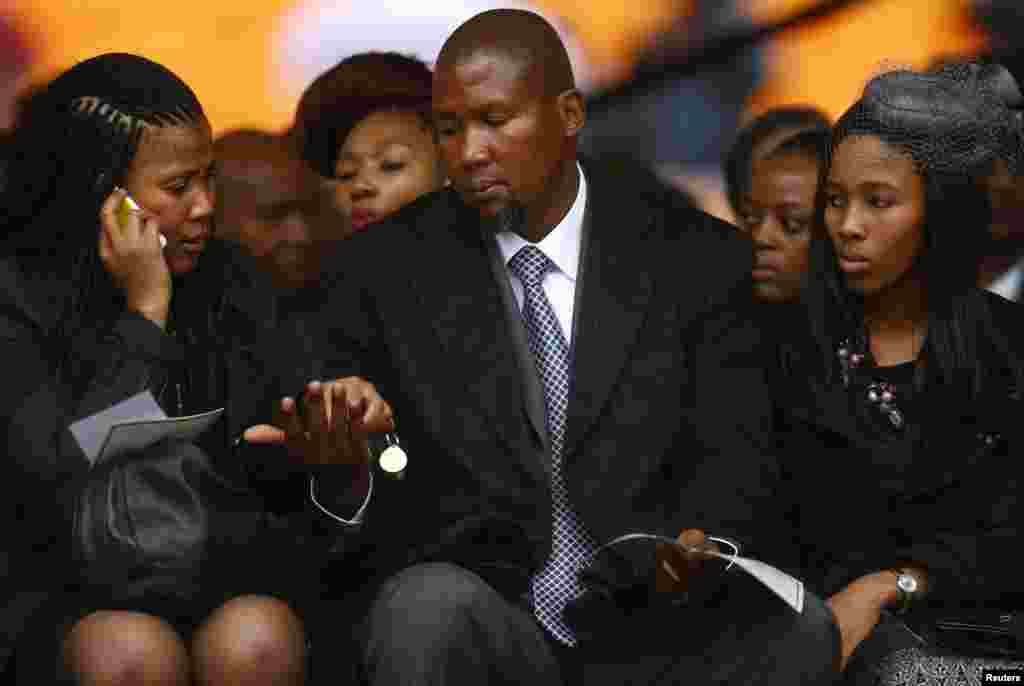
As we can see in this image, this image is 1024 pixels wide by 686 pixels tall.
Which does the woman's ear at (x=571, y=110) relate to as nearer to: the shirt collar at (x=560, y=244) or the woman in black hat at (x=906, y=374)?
the shirt collar at (x=560, y=244)

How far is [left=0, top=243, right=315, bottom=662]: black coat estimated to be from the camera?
11.2 ft

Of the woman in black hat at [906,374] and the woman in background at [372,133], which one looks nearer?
the woman in black hat at [906,374]

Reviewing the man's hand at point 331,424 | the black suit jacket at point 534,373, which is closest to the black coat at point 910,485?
the black suit jacket at point 534,373

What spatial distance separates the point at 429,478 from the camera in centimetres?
362

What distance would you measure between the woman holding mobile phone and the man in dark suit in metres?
0.18

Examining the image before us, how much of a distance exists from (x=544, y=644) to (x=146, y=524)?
703 millimetres

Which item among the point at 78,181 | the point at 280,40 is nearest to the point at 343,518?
the point at 78,181

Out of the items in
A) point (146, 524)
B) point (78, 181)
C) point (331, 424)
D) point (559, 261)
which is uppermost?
point (78, 181)

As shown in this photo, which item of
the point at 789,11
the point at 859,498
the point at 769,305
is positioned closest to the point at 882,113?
the point at 769,305

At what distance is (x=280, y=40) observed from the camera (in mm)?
4758

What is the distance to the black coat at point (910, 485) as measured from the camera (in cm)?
369

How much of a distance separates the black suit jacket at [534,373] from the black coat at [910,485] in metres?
0.13

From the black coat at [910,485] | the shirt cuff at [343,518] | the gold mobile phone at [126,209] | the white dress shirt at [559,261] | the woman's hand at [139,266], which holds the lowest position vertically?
the black coat at [910,485]

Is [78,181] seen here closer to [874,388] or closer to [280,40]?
[280,40]
